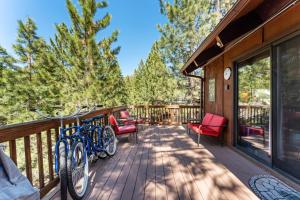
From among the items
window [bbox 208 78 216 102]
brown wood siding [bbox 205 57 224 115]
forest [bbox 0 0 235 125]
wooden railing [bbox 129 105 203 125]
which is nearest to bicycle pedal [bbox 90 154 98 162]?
brown wood siding [bbox 205 57 224 115]

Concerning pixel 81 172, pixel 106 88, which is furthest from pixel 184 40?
pixel 81 172

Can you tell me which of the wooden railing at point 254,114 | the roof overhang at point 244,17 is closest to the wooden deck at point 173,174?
the wooden railing at point 254,114

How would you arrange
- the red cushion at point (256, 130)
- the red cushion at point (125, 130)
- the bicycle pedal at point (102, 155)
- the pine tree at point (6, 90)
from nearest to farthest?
the red cushion at point (256, 130), the bicycle pedal at point (102, 155), the red cushion at point (125, 130), the pine tree at point (6, 90)

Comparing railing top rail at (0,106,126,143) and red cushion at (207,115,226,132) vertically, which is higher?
railing top rail at (0,106,126,143)

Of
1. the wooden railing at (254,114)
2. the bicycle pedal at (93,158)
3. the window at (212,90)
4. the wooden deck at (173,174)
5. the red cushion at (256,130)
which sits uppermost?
the window at (212,90)

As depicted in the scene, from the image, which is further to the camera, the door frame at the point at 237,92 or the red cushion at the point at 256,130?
the red cushion at the point at 256,130

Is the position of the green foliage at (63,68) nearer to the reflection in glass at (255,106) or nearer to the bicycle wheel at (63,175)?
the reflection in glass at (255,106)

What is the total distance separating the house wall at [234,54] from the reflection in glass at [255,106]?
0.69 ft

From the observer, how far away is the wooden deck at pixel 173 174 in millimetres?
2049

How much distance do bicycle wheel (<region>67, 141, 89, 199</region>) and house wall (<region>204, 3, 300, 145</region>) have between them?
306 centimetres

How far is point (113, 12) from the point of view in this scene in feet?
31.6

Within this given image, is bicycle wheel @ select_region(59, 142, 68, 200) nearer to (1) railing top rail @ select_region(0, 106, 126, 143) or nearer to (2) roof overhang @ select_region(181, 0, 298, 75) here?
(1) railing top rail @ select_region(0, 106, 126, 143)

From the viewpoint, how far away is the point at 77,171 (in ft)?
7.10

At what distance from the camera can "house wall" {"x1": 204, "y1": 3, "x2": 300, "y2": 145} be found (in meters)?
2.26
